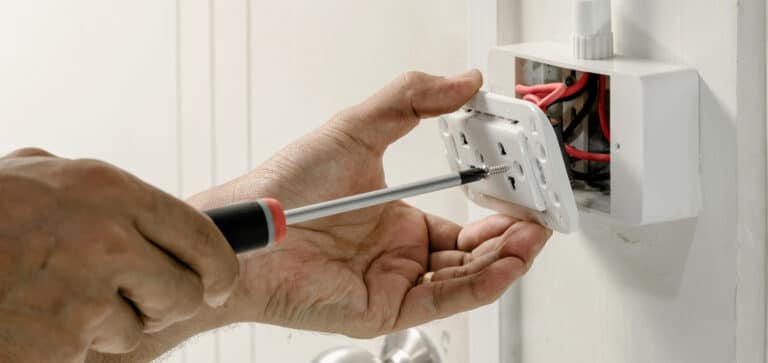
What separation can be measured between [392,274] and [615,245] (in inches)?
6.6

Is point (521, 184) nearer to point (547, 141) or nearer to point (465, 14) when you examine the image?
point (547, 141)

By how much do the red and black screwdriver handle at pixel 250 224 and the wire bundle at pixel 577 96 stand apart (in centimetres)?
21

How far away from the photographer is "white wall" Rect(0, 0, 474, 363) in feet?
3.06

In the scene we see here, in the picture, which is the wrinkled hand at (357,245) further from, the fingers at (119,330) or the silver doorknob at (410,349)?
the fingers at (119,330)

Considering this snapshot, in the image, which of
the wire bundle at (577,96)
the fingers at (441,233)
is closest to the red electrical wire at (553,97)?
the wire bundle at (577,96)

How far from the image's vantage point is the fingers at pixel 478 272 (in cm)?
74

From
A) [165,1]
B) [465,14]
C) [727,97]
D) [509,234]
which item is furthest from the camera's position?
[165,1]

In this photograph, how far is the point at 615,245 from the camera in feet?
2.41

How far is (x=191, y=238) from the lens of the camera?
1.84 ft

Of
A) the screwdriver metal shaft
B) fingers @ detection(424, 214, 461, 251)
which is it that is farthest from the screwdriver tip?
fingers @ detection(424, 214, 461, 251)

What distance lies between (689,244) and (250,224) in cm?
26

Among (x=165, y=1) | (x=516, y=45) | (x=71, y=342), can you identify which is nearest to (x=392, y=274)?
(x=516, y=45)

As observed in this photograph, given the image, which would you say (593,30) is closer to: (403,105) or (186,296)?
(403,105)

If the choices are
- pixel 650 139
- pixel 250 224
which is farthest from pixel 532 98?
Result: pixel 250 224
